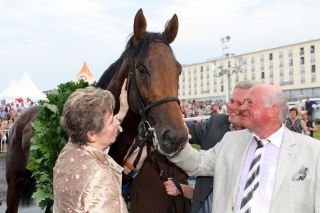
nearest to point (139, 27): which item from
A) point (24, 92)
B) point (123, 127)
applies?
point (123, 127)

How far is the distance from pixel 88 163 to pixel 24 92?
2118 cm

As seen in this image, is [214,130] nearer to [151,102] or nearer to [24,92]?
[151,102]

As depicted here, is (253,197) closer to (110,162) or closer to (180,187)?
(180,187)

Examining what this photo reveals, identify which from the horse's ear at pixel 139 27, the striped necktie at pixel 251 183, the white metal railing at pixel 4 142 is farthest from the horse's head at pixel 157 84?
the white metal railing at pixel 4 142

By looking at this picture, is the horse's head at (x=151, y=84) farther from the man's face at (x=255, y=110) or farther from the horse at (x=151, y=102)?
the man's face at (x=255, y=110)

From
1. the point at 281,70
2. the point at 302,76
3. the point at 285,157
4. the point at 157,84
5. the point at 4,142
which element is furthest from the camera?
the point at 281,70

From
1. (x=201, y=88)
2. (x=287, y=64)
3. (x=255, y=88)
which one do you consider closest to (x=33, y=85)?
(x=255, y=88)

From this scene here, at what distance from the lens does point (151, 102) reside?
3.01m

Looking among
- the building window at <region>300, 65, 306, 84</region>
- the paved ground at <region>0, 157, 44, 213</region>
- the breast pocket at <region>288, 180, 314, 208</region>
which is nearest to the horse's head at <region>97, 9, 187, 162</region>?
the breast pocket at <region>288, 180, 314, 208</region>

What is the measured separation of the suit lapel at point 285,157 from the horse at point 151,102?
683 mm

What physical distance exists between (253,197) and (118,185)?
100 cm

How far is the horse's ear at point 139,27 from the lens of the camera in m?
3.25

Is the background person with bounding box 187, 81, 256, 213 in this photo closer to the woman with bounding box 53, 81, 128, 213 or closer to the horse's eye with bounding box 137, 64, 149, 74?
the horse's eye with bounding box 137, 64, 149, 74

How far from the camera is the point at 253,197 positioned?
2.48m
